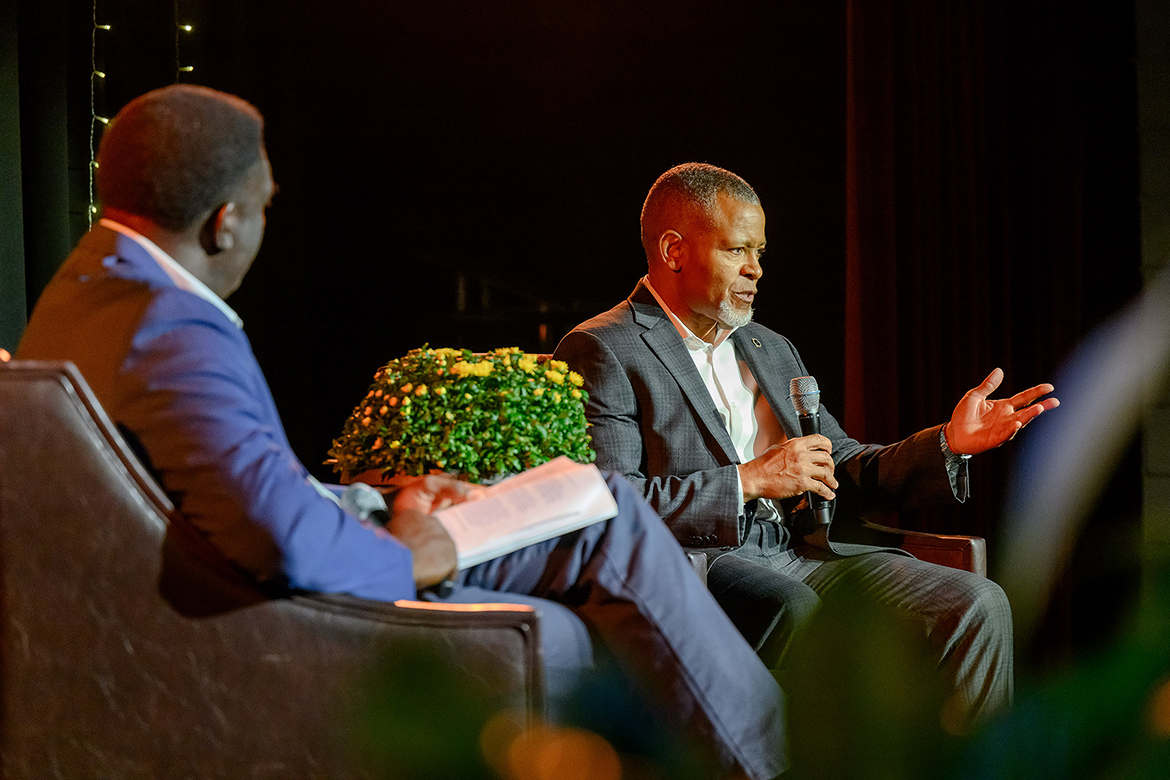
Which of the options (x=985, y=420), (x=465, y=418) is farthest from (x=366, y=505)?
(x=985, y=420)

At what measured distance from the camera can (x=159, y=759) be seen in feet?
3.32

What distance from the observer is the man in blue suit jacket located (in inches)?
39.4

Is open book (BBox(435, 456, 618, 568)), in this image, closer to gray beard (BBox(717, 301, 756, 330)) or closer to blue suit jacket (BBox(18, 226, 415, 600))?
blue suit jacket (BBox(18, 226, 415, 600))

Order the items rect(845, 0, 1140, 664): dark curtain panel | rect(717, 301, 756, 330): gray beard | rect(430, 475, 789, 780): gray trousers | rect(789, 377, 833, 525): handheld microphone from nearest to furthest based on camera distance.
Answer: rect(430, 475, 789, 780): gray trousers → rect(789, 377, 833, 525): handheld microphone → rect(717, 301, 756, 330): gray beard → rect(845, 0, 1140, 664): dark curtain panel

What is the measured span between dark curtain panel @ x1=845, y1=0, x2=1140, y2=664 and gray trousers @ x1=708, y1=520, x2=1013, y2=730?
1.44m

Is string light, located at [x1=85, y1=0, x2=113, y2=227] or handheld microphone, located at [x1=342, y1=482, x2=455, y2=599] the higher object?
string light, located at [x1=85, y1=0, x2=113, y2=227]

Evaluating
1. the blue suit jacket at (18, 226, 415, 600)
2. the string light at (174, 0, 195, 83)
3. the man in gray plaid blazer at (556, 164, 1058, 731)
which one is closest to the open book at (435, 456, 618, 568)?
the blue suit jacket at (18, 226, 415, 600)

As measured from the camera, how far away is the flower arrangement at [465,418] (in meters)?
1.59

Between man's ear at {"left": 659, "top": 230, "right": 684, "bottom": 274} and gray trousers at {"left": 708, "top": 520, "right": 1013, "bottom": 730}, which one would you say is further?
man's ear at {"left": 659, "top": 230, "right": 684, "bottom": 274}

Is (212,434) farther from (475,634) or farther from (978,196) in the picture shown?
(978,196)

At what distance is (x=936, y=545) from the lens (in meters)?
2.19

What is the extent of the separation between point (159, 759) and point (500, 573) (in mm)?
501

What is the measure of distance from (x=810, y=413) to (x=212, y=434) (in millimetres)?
1444

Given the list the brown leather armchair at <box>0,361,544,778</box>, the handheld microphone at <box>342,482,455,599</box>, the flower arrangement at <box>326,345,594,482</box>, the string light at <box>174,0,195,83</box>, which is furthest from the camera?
the string light at <box>174,0,195,83</box>
